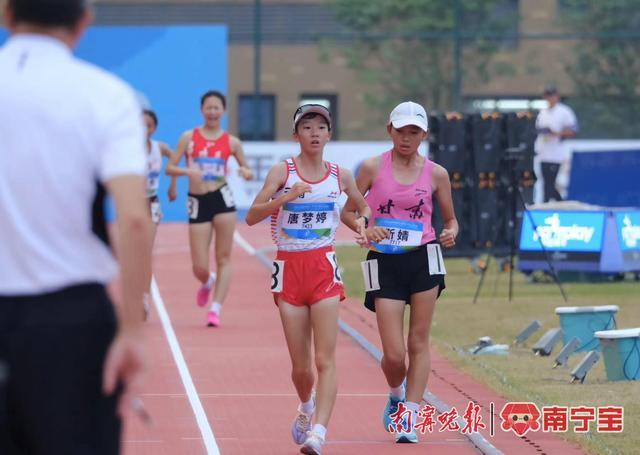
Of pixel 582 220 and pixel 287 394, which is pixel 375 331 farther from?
pixel 582 220

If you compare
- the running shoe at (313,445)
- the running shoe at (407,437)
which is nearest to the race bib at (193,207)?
the running shoe at (407,437)

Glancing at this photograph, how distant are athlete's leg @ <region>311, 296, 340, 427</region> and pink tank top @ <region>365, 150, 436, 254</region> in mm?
674

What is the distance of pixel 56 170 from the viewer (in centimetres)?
450

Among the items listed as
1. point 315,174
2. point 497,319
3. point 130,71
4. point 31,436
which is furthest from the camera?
point 130,71

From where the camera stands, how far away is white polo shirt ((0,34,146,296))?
4504mm

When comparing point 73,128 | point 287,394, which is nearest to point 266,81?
point 287,394

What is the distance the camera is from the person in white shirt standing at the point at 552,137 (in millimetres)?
24844

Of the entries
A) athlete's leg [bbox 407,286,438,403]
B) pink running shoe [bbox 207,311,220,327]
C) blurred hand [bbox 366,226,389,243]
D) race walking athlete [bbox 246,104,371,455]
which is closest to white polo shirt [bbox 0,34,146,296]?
race walking athlete [bbox 246,104,371,455]

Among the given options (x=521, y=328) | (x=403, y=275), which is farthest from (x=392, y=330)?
(x=521, y=328)

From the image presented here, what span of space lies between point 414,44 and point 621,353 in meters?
26.4

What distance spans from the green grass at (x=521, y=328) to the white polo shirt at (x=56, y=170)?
5.09 meters

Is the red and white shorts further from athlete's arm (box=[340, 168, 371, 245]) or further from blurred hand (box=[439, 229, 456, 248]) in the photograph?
blurred hand (box=[439, 229, 456, 248])

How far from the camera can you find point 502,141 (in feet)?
69.9

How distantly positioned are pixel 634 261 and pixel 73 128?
1677cm
